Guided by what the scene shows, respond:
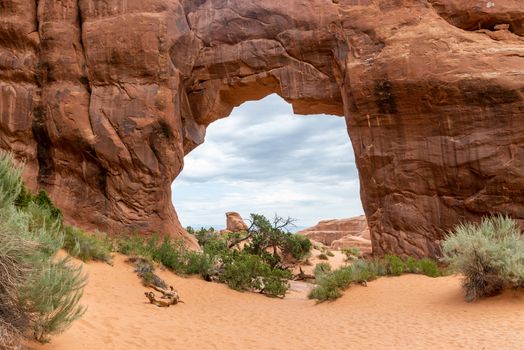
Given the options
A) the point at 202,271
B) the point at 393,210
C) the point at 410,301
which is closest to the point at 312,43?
the point at 393,210

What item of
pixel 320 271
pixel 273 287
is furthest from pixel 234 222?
pixel 273 287

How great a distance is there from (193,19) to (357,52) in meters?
7.76

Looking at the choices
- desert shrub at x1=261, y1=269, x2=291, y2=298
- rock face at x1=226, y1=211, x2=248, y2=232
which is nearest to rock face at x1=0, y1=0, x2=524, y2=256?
desert shrub at x1=261, y1=269, x2=291, y2=298

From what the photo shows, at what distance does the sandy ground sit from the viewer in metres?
6.86

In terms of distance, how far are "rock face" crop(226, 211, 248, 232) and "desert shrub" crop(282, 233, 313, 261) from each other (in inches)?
619

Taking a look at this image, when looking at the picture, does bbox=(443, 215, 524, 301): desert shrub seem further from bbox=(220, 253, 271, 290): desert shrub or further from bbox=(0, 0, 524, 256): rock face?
bbox=(220, 253, 271, 290): desert shrub

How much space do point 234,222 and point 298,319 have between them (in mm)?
30425

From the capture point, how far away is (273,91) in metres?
19.5

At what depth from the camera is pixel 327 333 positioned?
836 centimetres

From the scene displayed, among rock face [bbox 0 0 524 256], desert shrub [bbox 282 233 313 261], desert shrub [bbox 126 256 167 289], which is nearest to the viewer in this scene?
desert shrub [bbox 126 256 167 289]

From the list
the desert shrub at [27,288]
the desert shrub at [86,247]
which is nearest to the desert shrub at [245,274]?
the desert shrub at [86,247]

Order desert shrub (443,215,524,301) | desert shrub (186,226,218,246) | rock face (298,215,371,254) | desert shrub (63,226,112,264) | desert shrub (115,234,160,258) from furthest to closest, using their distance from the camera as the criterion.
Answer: rock face (298,215,371,254)
desert shrub (186,226,218,246)
desert shrub (115,234,160,258)
desert shrub (63,226,112,264)
desert shrub (443,215,524,301)

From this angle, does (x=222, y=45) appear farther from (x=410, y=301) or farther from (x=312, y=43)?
(x=410, y=301)

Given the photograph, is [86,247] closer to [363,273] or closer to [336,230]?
[363,273]
